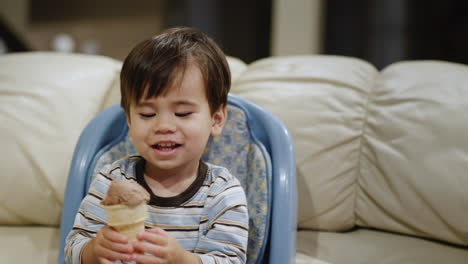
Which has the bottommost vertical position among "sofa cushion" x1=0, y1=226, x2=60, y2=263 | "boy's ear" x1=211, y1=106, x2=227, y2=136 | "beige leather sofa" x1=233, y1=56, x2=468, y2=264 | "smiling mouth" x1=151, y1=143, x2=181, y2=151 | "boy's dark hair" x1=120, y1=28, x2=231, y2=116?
"sofa cushion" x1=0, y1=226, x2=60, y2=263

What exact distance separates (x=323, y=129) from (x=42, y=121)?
72 centimetres

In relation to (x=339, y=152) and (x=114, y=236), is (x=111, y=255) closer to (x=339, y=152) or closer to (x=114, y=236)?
(x=114, y=236)

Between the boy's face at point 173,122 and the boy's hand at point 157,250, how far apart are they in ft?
0.39

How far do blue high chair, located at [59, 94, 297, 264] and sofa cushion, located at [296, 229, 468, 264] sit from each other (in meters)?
0.18

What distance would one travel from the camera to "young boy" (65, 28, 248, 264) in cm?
65

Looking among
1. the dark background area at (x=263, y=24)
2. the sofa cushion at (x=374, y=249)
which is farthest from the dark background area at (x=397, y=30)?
the sofa cushion at (x=374, y=249)

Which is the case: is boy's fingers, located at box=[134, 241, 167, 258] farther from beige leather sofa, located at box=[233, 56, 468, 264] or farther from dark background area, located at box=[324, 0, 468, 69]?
dark background area, located at box=[324, 0, 468, 69]

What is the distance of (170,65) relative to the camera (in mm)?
653

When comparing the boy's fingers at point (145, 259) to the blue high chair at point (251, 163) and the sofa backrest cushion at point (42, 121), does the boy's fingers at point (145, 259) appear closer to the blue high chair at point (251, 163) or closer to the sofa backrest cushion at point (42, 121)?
the blue high chair at point (251, 163)

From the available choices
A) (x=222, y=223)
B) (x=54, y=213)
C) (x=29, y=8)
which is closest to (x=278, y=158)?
(x=222, y=223)

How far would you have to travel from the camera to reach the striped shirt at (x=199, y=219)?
665 millimetres

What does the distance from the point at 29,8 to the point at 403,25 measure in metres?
2.65

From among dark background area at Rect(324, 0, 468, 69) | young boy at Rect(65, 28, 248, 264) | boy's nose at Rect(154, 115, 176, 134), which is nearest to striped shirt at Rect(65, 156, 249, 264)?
young boy at Rect(65, 28, 248, 264)

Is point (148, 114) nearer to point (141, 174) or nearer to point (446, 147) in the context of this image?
point (141, 174)
